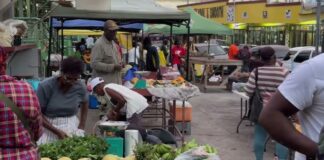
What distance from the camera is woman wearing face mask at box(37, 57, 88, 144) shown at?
554 cm

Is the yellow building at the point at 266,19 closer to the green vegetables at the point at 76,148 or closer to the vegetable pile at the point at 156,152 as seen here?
the vegetable pile at the point at 156,152

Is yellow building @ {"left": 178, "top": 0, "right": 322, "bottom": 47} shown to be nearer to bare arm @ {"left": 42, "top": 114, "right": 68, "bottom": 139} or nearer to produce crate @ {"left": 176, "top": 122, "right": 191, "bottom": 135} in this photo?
produce crate @ {"left": 176, "top": 122, "right": 191, "bottom": 135}

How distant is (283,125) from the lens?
2490 mm

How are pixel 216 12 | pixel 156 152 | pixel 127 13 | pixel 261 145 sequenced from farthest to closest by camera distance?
1. pixel 216 12
2. pixel 127 13
3. pixel 261 145
4. pixel 156 152

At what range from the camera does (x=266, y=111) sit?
8.27 ft

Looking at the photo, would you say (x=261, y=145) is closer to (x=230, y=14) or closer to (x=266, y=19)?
(x=266, y=19)

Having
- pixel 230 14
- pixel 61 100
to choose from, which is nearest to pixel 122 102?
pixel 61 100

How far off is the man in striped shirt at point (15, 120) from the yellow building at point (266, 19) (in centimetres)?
2871

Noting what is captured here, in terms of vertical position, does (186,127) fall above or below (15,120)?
below

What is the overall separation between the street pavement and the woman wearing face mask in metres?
3.82

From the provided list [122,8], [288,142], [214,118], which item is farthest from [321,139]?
[214,118]

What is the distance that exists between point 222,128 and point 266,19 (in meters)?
27.1

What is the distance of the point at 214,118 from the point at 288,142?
1088 centimetres

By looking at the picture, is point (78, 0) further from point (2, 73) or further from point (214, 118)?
point (2, 73)
